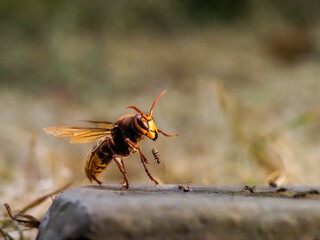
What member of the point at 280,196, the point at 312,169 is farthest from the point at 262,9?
the point at 280,196

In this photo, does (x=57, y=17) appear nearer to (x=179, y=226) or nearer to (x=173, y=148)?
(x=173, y=148)

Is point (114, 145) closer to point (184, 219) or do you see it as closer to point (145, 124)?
point (145, 124)

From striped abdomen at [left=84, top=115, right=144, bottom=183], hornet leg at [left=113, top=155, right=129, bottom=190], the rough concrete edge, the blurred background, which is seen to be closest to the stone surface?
the rough concrete edge

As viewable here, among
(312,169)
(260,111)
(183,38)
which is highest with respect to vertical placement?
(183,38)

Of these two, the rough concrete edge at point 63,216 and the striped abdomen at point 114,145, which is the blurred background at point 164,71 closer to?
the striped abdomen at point 114,145

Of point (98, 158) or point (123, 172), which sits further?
point (98, 158)

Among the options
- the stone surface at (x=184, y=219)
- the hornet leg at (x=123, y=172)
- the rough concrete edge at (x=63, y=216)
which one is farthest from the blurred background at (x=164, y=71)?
the stone surface at (x=184, y=219)

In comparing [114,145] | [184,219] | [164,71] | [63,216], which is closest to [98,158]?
[114,145]
